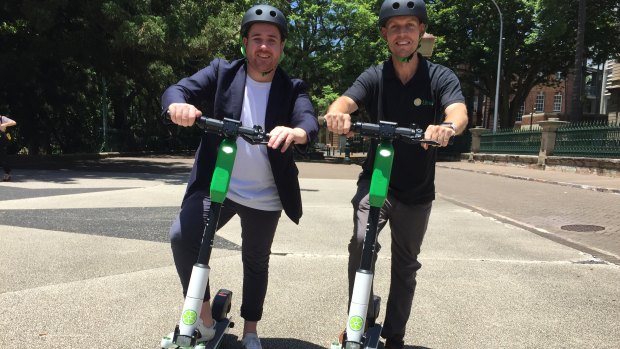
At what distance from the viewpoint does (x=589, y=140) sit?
Result: 61.8 ft

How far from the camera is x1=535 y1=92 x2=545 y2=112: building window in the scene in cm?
6038

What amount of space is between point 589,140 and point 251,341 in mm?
19712

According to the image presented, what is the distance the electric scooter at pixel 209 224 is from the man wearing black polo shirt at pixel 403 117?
0.61 m

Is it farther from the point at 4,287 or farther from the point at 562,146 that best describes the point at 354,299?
the point at 562,146

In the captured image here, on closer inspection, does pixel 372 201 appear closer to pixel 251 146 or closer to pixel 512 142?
pixel 251 146

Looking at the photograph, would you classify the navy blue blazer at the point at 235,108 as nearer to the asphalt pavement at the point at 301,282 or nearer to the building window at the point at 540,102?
the asphalt pavement at the point at 301,282

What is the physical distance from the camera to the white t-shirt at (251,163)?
2646 mm

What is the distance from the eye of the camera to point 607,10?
29609 mm

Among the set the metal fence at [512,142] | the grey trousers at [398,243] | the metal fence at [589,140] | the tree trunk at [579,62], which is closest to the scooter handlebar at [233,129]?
the grey trousers at [398,243]

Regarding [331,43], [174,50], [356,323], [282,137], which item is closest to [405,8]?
[282,137]

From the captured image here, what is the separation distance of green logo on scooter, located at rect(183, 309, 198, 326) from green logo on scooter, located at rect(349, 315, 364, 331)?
0.65 metres

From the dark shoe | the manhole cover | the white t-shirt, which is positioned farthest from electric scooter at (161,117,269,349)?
the manhole cover

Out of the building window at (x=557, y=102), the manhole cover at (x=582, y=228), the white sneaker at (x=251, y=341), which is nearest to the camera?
the white sneaker at (x=251, y=341)

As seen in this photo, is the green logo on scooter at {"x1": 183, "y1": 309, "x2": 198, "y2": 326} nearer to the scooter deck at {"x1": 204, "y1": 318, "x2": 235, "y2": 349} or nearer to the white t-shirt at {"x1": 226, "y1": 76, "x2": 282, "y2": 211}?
the scooter deck at {"x1": 204, "y1": 318, "x2": 235, "y2": 349}
